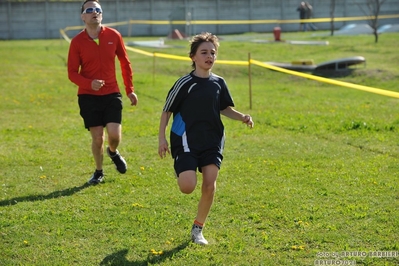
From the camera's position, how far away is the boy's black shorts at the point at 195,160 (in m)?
5.90

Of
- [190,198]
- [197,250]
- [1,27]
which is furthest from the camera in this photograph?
[1,27]

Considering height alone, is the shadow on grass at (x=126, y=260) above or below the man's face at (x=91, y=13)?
below

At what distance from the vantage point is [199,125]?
19.7 ft

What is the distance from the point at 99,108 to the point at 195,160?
8.45ft

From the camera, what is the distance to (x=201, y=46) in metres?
5.97

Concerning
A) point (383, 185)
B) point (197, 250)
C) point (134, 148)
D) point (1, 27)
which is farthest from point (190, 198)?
point (1, 27)

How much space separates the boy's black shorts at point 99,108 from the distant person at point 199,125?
2.25 metres

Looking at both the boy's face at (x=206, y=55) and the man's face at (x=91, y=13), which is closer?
the boy's face at (x=206, y=55)

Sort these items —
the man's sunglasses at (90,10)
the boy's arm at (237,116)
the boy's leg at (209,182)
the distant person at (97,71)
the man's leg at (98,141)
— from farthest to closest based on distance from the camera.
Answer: the man's leg at (98,141), the distant person at (97,71), the man's sunglasses at (90,10), the boy's arm at (237,116), the boy's leg at (209,182)

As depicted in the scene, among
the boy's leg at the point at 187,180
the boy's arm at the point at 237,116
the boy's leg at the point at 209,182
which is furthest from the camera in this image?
the boy's arm at the point at 237,116

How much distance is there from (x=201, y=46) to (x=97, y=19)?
2.38m

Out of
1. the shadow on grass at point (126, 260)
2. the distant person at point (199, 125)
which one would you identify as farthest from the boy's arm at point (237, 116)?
the shadow on grass at point (126, 260)

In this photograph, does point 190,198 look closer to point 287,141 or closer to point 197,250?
point 197,250

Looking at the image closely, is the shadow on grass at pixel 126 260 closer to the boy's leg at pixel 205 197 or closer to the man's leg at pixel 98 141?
the boy's leg at pixel 205 197
